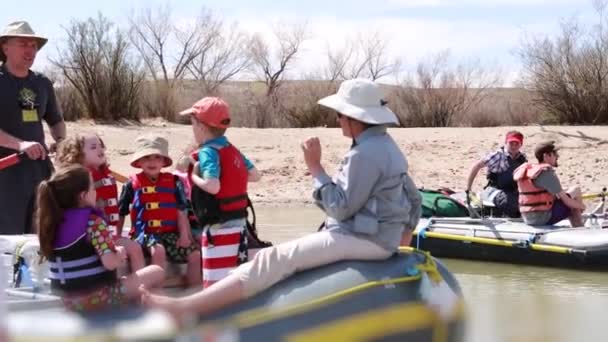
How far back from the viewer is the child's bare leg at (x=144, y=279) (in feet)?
18.5

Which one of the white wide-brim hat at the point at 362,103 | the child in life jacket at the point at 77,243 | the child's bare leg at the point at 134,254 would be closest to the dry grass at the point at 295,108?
the child's bare leg at the point at 134,254

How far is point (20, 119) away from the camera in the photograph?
290 inches

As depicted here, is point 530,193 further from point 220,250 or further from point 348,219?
point 348,219

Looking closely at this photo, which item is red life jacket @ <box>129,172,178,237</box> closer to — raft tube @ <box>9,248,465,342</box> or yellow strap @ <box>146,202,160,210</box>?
yellow strap @ <box>146,202,160,210</box>

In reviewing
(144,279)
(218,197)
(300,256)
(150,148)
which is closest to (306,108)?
(150,148)

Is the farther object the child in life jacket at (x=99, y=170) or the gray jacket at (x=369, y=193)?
the child in life jacket at (x=99, y=170)

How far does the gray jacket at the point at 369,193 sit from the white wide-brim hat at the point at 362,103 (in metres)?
0.08

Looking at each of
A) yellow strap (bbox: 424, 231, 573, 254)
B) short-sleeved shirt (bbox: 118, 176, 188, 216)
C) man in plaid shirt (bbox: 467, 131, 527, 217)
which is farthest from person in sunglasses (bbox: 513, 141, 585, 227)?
short-sleeved shirt (bbox: 118, 176, 188, 216)

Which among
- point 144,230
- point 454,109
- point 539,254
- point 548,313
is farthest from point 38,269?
point 454,109

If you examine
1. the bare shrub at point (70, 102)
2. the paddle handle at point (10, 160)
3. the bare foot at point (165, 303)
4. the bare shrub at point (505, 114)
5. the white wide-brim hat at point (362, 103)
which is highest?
the white wide-brim hat at point (362, 103)

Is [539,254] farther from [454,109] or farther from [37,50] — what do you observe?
[454,109]

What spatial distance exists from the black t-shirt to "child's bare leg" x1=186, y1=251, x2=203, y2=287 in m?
1.39

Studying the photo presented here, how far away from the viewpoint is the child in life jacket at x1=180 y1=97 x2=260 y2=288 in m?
6.27

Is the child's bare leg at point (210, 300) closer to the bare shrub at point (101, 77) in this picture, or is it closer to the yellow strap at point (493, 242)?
the yellow strap at point (493, 242)
